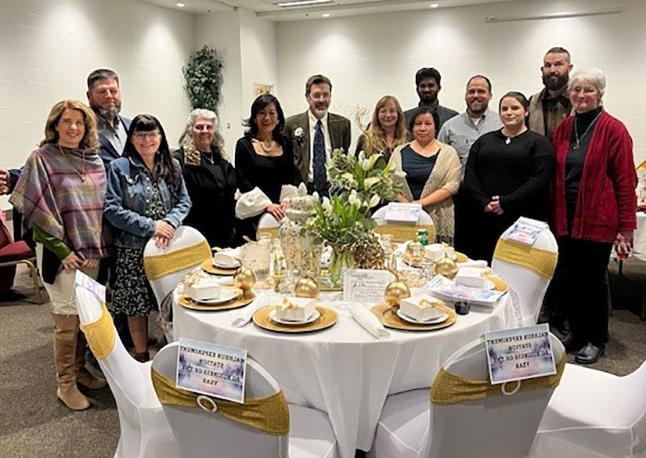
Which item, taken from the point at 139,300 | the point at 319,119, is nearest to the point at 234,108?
the point at 319,119

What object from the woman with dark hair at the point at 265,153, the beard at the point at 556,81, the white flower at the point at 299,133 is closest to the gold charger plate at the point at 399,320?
the woman with dark hair at the point at 265,153

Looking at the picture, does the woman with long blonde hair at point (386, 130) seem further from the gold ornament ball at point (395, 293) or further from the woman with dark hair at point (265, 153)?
the gold ornament ball at point (395, 293)

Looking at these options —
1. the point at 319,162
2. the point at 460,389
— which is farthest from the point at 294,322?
the point at 319,162

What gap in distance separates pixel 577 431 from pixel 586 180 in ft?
5.57

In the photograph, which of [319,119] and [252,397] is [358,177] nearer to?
[252,397]

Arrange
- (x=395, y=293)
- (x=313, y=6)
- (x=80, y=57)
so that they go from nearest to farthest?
1. (x=395, y=293)
2. (x=80, y=57)
3. (x=313, y=6)

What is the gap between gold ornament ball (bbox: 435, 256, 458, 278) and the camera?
231 centimetres

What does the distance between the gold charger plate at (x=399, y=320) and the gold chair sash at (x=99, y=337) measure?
2.78 ft

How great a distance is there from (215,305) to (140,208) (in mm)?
1102

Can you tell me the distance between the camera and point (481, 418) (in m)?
1.46

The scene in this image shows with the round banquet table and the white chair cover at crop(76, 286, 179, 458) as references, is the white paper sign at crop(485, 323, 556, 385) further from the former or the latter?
the white chair cover at crop(76, 286, 179, 458)

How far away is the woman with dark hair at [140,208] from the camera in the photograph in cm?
281

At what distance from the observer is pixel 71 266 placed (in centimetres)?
267

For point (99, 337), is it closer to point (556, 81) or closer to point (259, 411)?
point (259, 411)
